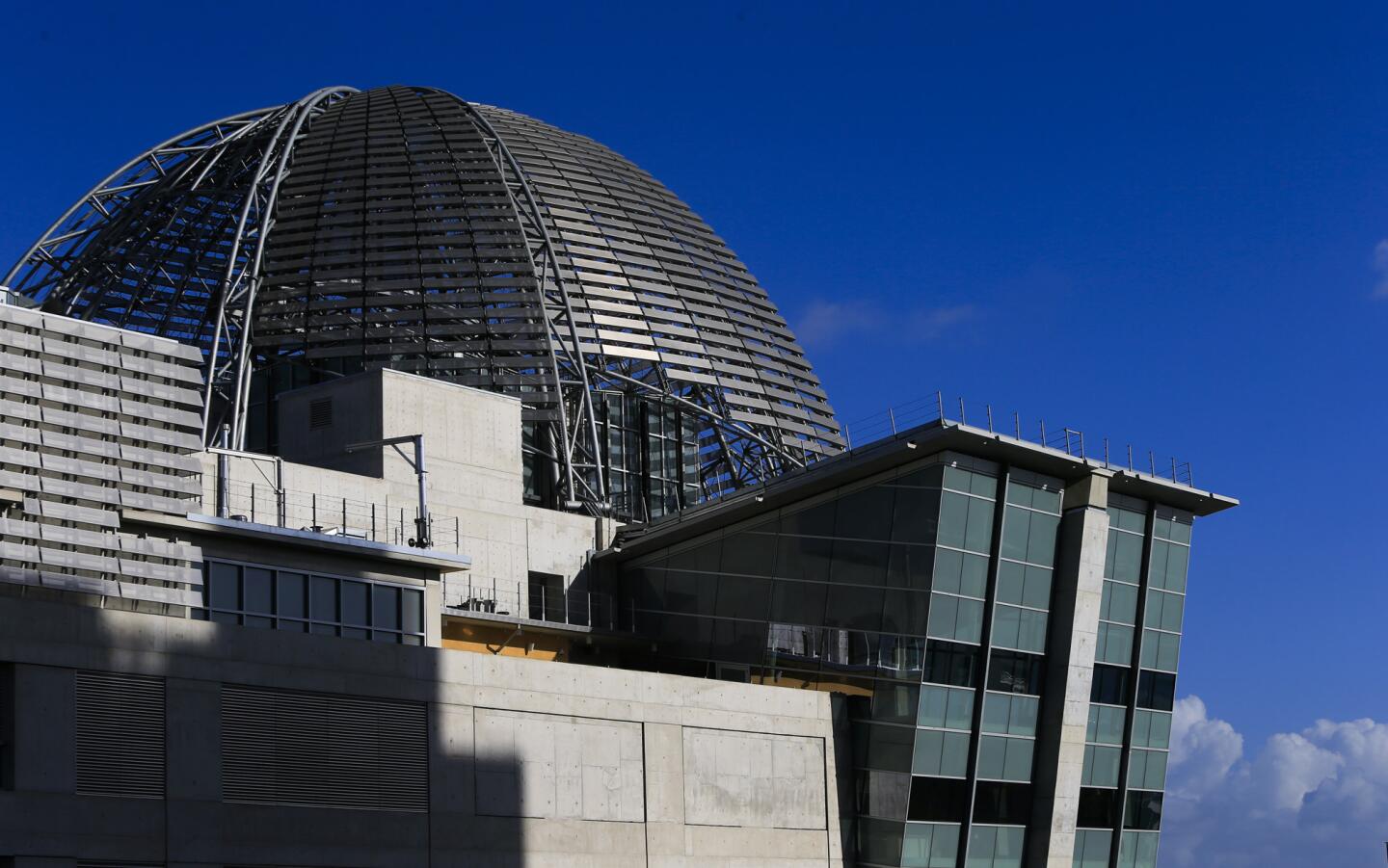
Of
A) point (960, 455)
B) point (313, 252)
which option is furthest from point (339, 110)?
point (960, 455)

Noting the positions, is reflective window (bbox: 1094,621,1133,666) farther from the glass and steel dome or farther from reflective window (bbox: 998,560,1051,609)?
the glass and steel dome

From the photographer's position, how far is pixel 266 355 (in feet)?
257

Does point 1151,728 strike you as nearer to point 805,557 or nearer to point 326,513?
point 805,557

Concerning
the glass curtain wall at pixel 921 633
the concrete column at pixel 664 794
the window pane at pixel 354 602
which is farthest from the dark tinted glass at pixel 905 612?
the window pane at pixel 354 602

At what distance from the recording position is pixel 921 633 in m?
65.1

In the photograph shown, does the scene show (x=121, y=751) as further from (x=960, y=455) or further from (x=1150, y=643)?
(x=1150, y=643)

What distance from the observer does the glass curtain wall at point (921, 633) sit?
2569 inches

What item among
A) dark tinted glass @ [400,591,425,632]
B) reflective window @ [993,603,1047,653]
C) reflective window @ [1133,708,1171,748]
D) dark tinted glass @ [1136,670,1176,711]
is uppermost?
dark tinted glass @ [400,591,425,632]

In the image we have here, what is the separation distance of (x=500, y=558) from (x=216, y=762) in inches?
891

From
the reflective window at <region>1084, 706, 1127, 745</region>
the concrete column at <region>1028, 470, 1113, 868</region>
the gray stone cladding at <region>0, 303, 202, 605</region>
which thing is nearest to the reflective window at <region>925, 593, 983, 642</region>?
the concrete column at <region>1028, 470, 1113, 868</region>

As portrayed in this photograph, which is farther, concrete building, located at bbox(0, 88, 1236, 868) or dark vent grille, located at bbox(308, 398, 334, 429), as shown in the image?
dark vent grille, located at bbox(308, 398, 334, 429)

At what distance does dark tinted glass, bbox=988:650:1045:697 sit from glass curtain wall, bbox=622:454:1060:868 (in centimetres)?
6

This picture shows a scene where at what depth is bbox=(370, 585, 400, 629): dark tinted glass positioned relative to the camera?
59344 mm

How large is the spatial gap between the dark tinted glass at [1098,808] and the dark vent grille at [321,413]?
28.0 meters
